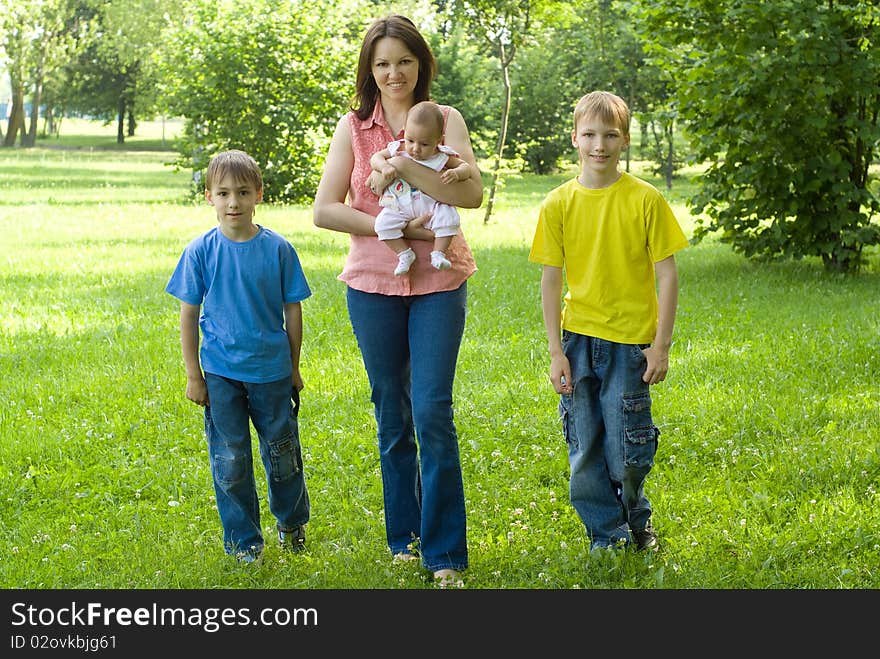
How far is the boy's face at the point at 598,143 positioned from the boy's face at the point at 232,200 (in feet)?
4.06

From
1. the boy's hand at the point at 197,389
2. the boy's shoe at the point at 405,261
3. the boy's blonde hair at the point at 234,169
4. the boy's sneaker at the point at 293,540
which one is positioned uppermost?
the boy's blonde hair at the point at 234,169

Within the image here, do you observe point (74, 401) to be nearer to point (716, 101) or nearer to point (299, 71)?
point (716, 101)

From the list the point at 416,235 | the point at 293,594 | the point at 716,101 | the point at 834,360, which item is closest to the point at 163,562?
the point at 293,594

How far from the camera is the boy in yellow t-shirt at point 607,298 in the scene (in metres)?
4.15

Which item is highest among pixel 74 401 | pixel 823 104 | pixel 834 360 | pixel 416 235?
pixel 823 104

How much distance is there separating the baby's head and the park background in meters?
1.60

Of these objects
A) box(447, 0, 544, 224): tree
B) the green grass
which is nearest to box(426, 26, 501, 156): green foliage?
box(447, 0, 544, 224): tree

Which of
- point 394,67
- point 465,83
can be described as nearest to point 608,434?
point 394,67

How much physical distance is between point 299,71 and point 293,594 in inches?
744

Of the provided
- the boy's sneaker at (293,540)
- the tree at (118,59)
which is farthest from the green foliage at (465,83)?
the boy's sneaker at (293,540)

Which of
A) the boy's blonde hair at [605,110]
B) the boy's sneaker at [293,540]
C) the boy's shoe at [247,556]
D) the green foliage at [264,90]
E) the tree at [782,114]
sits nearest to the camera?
the boy's blonde hair at [605,110]

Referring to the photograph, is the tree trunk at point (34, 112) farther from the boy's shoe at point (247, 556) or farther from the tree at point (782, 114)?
the boy's shoe at point (247, 556)

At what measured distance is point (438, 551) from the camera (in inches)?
171

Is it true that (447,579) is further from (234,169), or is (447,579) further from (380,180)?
(234,169)
